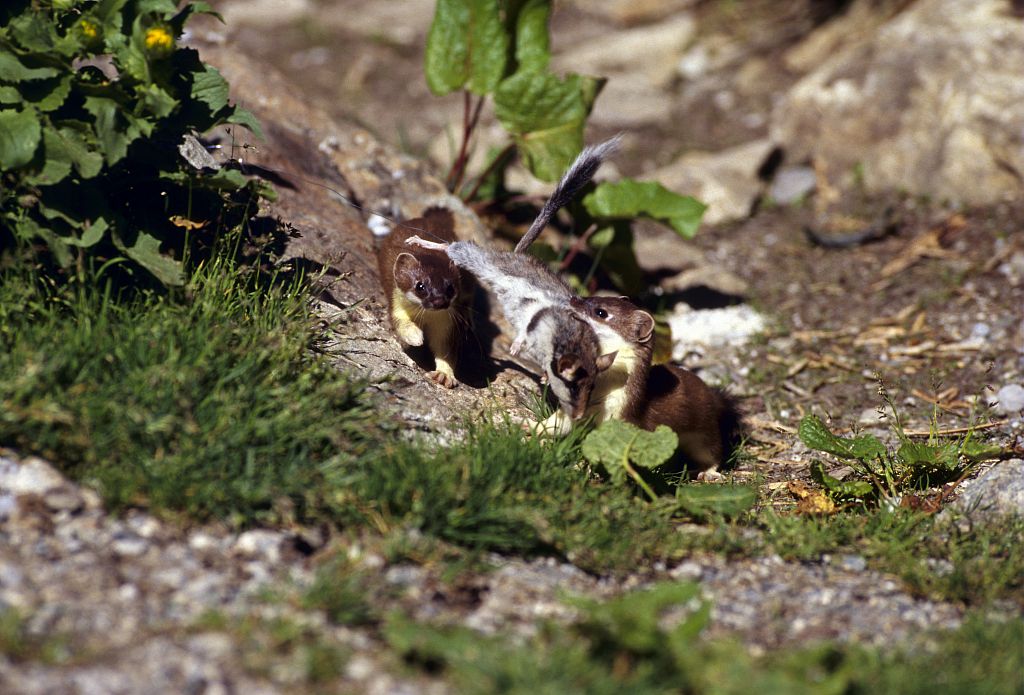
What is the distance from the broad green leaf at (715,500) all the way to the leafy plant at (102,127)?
7.30ft

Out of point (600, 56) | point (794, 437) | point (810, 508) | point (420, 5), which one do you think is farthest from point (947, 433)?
point (420, 5)

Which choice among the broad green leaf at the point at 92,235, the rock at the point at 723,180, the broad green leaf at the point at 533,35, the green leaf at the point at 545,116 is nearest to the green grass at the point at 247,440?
the broad green leaf at the point at 92,235

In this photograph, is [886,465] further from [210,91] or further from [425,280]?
[210,91]

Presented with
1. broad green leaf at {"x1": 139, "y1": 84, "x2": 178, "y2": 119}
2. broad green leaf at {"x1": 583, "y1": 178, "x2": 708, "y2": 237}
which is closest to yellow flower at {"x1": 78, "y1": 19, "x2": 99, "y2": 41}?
broad green leaf at {"x1": 139, "y1": 84, "x2": 178, "y2": 119}

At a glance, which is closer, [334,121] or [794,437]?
[794,437]

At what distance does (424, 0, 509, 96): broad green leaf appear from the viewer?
6.17 m

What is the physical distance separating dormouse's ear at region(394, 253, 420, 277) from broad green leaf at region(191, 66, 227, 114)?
1127 mm

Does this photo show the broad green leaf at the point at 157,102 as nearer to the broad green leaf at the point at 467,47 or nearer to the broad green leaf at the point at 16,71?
the broad green leaf at the point at 16,71

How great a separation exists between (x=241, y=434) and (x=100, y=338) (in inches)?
26.4

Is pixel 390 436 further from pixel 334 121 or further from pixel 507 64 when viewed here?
pixel 334 121

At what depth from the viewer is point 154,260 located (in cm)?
411

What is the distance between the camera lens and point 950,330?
21.0ft

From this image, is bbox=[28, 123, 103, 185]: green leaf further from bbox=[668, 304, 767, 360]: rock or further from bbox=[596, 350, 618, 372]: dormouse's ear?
bbox=[668, 304, 767, 360]: rock

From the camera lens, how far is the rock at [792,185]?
27.1 feet
